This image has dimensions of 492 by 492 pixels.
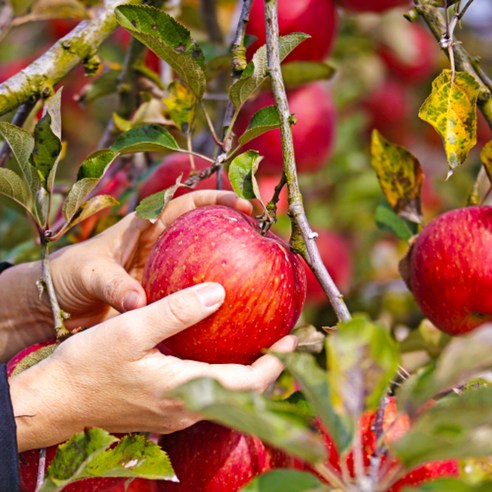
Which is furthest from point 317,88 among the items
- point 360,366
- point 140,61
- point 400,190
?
point 360,366

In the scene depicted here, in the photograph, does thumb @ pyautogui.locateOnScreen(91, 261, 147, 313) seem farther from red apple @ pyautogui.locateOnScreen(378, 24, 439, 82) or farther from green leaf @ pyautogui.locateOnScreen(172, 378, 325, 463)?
red apple @ pyautogui.locateOnScreen(378, 24, 439, 82)

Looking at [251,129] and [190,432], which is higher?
[251,129]

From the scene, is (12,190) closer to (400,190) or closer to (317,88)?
(400,190)

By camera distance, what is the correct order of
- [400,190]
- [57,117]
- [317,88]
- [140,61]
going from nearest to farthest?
[57,117] < [400,190] < [140,61] < [317,88]

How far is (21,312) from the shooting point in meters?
1.23

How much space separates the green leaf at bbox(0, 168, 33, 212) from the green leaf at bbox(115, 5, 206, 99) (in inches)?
8.4

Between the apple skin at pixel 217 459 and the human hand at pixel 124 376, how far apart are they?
0.06 meters

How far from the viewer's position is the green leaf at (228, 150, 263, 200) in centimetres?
93

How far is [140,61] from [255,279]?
67cm

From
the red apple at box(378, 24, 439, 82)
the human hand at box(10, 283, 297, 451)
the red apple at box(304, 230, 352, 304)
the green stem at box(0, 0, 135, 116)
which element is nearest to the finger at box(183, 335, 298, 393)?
the human hand at box(10, 283, 297, 451)

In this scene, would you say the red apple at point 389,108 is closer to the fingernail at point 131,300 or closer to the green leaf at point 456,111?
the green leaf at point 456,111

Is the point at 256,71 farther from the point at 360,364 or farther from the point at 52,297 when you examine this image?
Result: the point at 360,364

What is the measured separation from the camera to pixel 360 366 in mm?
586

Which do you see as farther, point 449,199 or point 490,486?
point 449,199
